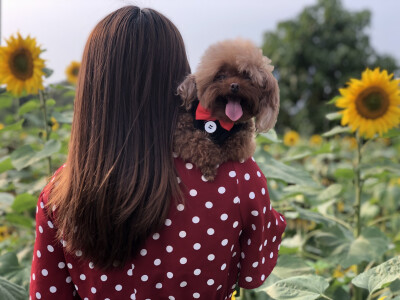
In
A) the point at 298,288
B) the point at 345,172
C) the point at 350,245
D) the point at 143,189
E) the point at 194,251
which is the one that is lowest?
the point at 350,245

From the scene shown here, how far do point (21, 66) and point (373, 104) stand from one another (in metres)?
1.42

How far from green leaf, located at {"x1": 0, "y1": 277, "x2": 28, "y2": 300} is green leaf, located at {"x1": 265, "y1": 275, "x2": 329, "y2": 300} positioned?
28.0 inches

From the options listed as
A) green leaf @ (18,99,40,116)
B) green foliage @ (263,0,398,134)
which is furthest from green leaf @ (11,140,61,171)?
green foliage @ (263,0,398,134)

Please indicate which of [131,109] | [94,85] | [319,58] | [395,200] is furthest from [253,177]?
[319,58]

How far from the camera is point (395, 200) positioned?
11.0ft

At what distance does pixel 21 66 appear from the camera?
2102 millimetres

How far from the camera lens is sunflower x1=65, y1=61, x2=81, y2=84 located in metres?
3.58

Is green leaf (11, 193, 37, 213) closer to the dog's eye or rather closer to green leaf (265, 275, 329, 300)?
green leaf (265, 275, 329, 300)

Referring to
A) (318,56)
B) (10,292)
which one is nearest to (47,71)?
(10,292)

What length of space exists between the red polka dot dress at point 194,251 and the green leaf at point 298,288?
0.58 feet

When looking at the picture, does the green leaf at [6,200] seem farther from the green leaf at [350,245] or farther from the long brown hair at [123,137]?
the green leaf at [350,245]

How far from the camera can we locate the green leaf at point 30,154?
194 cm

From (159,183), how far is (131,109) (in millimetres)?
172

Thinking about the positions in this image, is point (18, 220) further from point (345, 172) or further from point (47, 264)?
point (345, 172)
